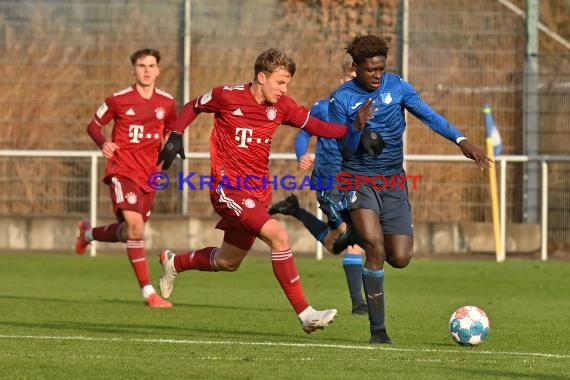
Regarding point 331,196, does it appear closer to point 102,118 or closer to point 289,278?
point 102,118

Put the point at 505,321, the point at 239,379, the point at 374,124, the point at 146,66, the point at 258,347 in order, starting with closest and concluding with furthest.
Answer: the point at 239,379
the point at 258,347
the point at 374,124
the point at 505,321
the point at 146,66

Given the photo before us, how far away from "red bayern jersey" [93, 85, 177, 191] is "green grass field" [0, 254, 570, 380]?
Answer: 121cm

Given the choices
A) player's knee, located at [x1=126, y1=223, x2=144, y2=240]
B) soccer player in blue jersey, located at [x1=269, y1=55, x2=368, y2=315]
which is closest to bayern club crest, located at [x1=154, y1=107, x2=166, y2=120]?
player's knee, located at [x1=126, y1=223, x2=144, y2=240]

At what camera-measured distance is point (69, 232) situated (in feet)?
64.8

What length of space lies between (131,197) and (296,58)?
7585 millimetres

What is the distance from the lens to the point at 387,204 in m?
9.99

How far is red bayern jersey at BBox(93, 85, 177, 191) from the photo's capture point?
13.4 metres

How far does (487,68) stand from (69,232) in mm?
6282

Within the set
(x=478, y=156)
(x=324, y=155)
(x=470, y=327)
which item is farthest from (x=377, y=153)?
(x=324, y=155)

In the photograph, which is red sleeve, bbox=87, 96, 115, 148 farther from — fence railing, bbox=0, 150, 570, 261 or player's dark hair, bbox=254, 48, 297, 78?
fence railing, bbox=0, 150, 570, 261

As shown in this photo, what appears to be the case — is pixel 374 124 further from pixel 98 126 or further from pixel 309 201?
pixel 309 201

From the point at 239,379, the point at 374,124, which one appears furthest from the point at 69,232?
the point at 239,379

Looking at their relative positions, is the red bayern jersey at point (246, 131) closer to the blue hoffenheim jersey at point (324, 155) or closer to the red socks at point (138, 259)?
the blue hoffenheim jersey at point (324, 155)

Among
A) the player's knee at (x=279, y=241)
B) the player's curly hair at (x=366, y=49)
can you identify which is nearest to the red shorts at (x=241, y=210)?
the player's knee at (x=279, y=241)
